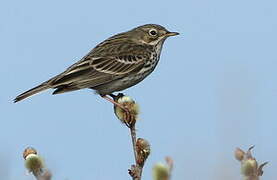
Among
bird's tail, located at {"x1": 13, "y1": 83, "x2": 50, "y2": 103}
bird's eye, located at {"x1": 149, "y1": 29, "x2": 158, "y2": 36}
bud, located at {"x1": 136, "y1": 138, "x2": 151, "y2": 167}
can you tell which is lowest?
bird's tail, located at {"x1": 13, "y1": 83, "x2": 50, "y2": 103}

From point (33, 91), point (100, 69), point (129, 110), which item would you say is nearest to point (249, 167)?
point (129, 110)

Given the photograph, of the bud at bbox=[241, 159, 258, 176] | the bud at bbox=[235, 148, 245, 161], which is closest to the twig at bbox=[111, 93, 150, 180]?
the bud at bbox=[235, 148, 245, 161]

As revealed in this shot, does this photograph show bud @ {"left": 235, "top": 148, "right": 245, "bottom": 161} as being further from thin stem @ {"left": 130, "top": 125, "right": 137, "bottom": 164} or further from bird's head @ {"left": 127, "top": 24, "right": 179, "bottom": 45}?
bird's head @ {"left": 127, "top": 24, "right": 179, "bottom": 45}

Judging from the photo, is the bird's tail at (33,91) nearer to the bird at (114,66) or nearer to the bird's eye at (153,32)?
the bird at (114,66)

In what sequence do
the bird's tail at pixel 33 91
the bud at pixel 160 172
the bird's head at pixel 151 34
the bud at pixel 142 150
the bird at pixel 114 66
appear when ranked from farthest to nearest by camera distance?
the bird's head at pixel 151 34 < the bird at pixel 114 66 < the bird's tail at pixel 33 91 < the bud at pixel 142 150 < the bud at pixel 160 172

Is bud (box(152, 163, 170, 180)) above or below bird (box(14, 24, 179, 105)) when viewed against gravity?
above

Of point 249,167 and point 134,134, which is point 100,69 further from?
point 249,167

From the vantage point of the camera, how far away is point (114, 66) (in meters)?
7.71

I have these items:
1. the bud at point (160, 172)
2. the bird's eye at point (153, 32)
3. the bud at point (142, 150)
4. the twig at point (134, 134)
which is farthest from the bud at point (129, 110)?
the bird's eye at point (153, 32)

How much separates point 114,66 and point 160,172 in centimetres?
576

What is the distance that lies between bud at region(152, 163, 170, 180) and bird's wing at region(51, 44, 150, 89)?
4.98 m

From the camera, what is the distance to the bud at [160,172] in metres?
1.97

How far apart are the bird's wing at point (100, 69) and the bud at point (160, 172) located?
4.98 meters

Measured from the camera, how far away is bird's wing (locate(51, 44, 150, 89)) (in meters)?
7.08
